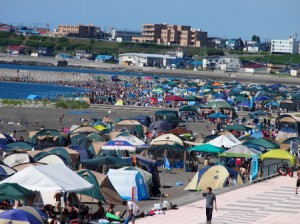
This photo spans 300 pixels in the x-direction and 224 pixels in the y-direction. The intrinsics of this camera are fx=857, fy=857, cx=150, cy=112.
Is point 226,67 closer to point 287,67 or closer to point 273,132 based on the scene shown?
point 287,67

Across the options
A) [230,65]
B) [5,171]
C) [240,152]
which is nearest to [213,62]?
[230,65]

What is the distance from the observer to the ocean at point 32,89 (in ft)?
272

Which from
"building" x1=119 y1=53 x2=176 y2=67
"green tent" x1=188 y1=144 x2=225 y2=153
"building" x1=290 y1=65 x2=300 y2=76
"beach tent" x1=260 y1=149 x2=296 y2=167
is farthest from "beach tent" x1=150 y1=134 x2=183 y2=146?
"building" x1=119 y1=53 x2=176 y2=67

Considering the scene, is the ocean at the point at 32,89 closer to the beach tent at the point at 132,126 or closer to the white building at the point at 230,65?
the beach tent at the point at 132,126

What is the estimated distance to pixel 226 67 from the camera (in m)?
149

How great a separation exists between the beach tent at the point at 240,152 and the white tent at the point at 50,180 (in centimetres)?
1101

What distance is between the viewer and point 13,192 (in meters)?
17.5

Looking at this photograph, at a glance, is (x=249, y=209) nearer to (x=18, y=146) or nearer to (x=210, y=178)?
(x=210, y=178)

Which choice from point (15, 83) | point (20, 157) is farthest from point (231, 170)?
point (15, 83)

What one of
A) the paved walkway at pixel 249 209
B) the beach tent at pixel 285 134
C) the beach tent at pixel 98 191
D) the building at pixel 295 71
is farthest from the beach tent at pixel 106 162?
the building at pixel 295 71

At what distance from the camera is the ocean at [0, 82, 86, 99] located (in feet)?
272

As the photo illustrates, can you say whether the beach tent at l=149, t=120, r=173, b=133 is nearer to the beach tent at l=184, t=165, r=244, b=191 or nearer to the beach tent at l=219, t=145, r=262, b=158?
the beach tent at l=219, t=145, r=262, b=158

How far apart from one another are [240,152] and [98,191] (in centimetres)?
930

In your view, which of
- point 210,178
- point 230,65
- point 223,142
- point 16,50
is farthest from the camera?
point 16,50
